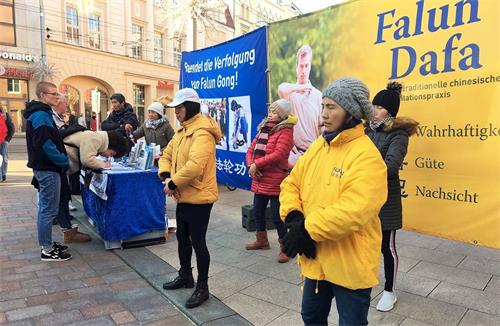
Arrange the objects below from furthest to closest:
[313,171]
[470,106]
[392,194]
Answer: [470,106]
[392,194]
[313,171]

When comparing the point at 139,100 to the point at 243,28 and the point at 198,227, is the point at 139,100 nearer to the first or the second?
the point at 243,28

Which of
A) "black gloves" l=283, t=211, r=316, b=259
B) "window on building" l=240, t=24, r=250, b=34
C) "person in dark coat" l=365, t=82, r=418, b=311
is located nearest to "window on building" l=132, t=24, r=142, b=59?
"window on building" l=240, t=24, r=250, b=34

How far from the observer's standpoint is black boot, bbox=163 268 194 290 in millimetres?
3492

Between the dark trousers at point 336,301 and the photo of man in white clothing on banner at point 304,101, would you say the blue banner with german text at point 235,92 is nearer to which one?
the photo of man in white clothing on banner at point 304,101

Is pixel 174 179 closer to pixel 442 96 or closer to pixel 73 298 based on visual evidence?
pixel 73 298

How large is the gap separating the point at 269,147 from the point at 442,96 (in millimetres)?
1766

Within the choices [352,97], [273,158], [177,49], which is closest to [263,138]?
[273,158]

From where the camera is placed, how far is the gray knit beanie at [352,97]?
1.87m

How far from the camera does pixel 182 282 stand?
3.52 meters

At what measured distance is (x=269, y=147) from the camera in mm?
4250

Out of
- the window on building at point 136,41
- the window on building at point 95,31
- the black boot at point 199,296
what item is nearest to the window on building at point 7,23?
the window on building at point 95,31

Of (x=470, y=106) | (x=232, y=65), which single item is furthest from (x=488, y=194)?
(x=232, y=65)

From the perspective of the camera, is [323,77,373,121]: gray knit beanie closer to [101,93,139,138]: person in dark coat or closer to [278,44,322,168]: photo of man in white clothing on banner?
Answer: [278,44,322,168]: photo of man in white clothing on banner

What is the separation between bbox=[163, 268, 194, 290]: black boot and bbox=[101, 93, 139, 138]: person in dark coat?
3521 mm
